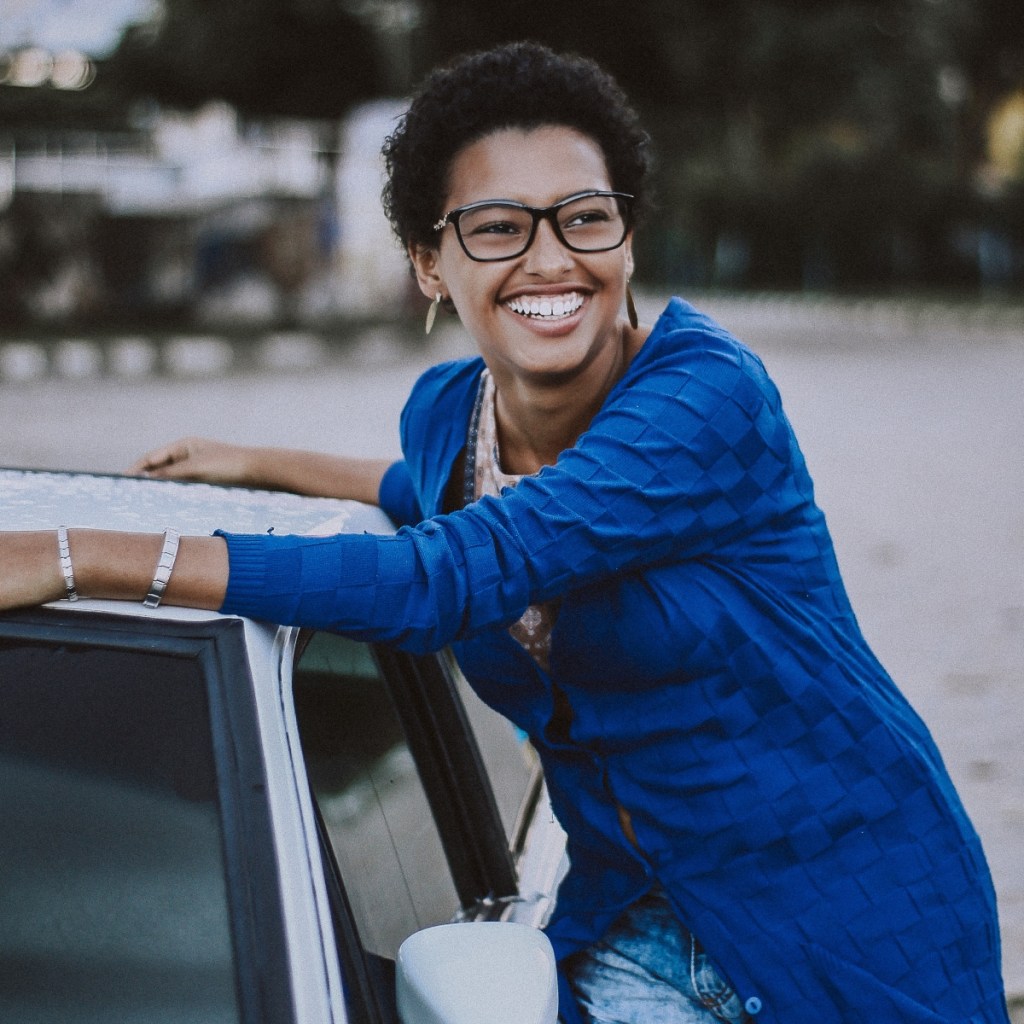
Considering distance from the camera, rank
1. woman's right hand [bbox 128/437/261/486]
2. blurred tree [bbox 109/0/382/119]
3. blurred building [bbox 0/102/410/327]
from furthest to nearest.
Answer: blurred tree [bbox 109/0/382/119] < blurred building [bbox 0/102/410/327] < woman's right hand [bbox 128/437/261/486]

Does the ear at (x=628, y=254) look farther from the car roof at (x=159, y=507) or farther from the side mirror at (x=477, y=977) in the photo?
the side mirror at (x=477, y=977)

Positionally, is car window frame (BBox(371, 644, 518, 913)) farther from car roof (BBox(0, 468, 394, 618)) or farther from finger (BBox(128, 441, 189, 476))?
finger (BBox(128, 441, 189, 476))

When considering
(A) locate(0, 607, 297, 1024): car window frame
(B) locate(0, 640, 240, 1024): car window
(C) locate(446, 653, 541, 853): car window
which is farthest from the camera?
(C) locate(446, 653, 541, 853): car window

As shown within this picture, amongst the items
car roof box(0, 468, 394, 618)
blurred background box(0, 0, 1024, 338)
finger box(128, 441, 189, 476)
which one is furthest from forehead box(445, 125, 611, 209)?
blurred background box(0, 0, 1024, 338)

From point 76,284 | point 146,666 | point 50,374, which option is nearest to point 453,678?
point 146,666

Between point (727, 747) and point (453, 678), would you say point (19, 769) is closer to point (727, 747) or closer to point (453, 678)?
point (727, 747)

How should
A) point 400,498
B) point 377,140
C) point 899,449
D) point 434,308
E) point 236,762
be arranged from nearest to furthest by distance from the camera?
point 236,762 → point 434,308 → point 400,498 → point 899,449 → point 377,140

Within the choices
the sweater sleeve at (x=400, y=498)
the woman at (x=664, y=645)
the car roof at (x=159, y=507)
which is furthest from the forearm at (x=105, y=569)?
the sweater sleeve at (x=400, y=498)

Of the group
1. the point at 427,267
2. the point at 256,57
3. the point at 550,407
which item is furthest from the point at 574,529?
the point at 256,57

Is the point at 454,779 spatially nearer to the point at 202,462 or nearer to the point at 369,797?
the point at 369,797

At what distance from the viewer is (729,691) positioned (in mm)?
1705

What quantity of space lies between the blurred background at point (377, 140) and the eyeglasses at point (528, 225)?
85.9 feet

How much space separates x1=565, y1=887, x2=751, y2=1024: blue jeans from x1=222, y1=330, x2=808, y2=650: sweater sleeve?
1.53 ft

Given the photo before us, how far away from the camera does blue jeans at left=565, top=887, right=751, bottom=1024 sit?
1785mm
